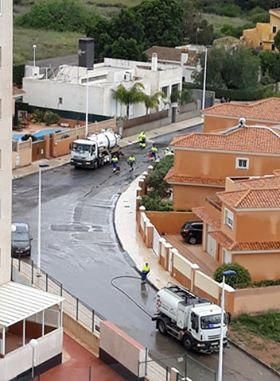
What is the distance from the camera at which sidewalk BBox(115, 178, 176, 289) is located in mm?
45125

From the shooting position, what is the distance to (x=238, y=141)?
54.1 m

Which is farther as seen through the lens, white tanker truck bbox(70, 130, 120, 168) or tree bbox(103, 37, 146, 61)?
tree bbox(103, 37, 146, 61)

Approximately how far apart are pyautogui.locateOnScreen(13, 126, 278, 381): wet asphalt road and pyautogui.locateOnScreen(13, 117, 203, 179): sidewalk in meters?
1.00

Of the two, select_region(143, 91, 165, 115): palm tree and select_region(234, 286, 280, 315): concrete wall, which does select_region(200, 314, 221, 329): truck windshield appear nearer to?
select_region(234, 286, 280, 315): concrete wall

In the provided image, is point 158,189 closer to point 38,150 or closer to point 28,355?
point 38,150

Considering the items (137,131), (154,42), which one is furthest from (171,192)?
(154,42)

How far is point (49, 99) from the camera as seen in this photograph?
76.9m

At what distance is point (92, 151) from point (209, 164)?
12.4 meters

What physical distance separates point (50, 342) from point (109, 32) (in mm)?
62995

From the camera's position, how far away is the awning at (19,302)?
33.6 m

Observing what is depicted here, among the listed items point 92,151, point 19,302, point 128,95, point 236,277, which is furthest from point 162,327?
point 128,95

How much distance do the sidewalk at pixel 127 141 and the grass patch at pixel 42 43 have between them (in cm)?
2181

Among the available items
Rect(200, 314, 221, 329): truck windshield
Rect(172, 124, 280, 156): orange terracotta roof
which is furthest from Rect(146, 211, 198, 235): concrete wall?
Rect(200, 314, 221, 329): truck windshield

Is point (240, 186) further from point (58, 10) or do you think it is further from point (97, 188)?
point (58, 10)
